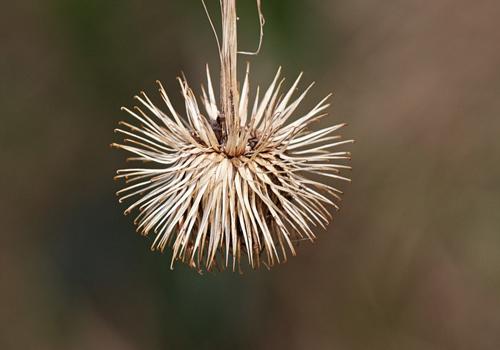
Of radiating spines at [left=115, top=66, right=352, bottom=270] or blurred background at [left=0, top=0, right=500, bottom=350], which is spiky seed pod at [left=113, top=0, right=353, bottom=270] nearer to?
radiating spines at [left=115, top=66, right=352, bottom=270]

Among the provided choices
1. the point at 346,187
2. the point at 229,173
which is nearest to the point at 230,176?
the point at 229,173

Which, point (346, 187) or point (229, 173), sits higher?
point (346, 187)

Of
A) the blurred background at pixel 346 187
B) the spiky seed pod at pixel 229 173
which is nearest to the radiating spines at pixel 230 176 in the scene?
the spiky seed pod at pixel 229 173

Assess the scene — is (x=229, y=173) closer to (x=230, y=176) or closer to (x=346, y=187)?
(x=230, y=176)

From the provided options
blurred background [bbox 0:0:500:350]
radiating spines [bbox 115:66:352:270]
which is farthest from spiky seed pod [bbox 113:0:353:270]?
blurred background [bbox 0:0:500:350]

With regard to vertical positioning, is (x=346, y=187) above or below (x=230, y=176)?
above

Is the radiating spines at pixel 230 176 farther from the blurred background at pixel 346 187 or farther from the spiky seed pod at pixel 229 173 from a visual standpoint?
the blurred background at pixel 346 187

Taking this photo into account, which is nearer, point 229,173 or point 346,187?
point 229,173
